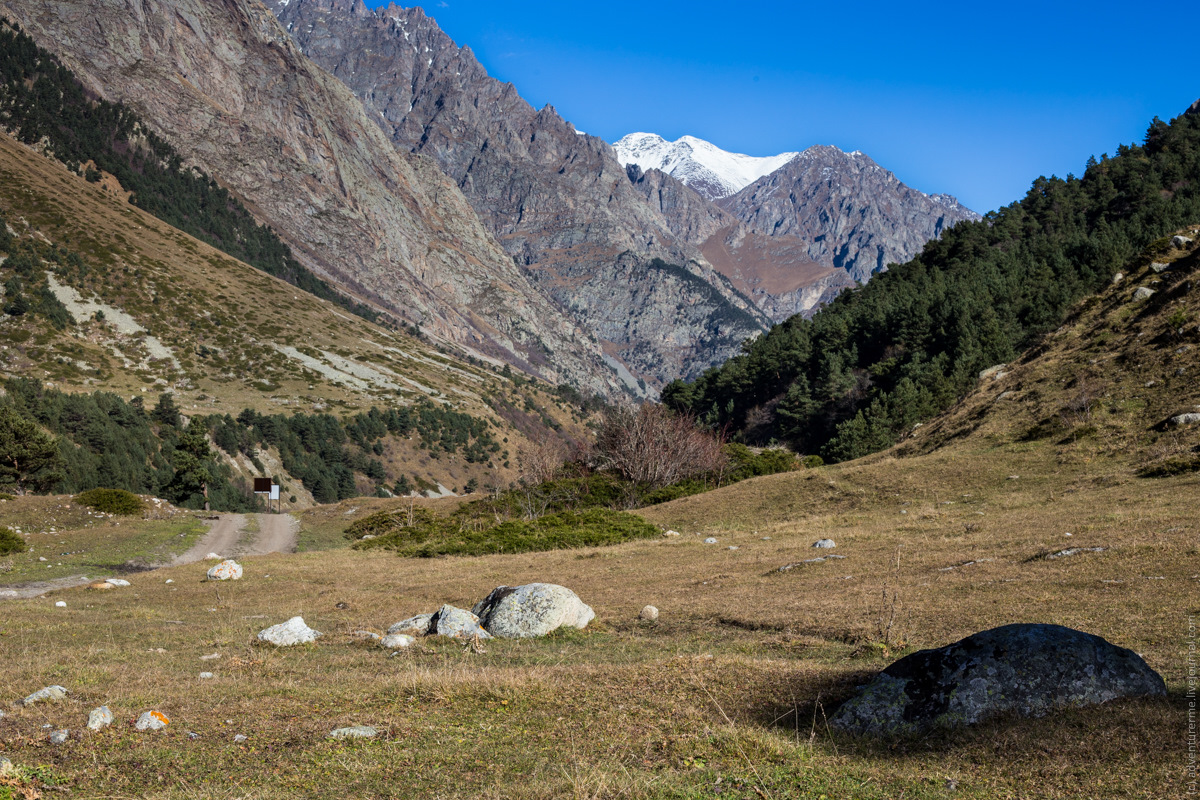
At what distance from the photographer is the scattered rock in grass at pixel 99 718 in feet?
26.3

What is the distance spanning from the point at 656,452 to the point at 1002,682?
163 ft

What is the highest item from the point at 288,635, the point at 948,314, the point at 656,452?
the point at 948,314

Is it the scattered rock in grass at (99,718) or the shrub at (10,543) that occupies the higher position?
the scattered rock in grass at (99,718)

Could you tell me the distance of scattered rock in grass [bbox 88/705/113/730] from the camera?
26.3ft

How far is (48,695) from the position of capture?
30.1 feet

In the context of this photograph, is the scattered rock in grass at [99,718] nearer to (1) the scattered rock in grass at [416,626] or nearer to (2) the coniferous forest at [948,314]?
(1) the scattered rock in grass at [416,626]

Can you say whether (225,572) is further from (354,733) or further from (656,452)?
(656,452)

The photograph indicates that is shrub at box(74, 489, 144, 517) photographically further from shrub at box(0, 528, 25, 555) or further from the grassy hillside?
the grassy hillside

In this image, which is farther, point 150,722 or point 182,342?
point 182,342

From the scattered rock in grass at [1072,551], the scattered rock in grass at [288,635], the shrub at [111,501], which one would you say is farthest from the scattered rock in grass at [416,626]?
the shrub at [111,501]

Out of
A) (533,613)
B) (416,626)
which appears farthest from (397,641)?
(533,613)

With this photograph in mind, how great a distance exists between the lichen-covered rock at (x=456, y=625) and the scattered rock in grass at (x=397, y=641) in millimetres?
766

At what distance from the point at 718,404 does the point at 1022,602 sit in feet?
326

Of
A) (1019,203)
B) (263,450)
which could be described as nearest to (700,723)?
(263,450)
